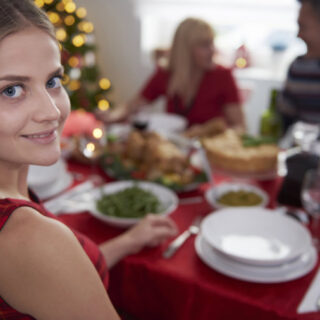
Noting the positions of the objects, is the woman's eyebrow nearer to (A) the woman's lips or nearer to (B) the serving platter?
(A) the woman's lips

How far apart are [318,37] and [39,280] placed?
180 cm

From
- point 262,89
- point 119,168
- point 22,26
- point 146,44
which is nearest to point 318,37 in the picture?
point 119,168

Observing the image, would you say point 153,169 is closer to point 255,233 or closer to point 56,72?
Answer: point 255,233

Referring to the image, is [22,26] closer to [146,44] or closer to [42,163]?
[42,163]

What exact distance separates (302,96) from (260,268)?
1.88 metres

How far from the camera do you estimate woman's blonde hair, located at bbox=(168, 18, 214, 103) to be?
2.73 meters

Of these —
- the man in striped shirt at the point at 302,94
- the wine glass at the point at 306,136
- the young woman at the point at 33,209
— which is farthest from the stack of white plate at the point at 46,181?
the man in striped shirt at the point at 302,94

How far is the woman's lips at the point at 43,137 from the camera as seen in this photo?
0.68 metres

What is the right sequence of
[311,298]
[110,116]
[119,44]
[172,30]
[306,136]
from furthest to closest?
1. [119,44]
2. [172,30]
3. [110,116]
4. [306,136]
5. [311,298]

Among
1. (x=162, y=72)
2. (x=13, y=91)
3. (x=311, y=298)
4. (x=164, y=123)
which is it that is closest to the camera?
(x=13, y=91)

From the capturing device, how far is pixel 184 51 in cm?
280

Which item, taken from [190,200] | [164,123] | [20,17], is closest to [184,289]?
[190,200]

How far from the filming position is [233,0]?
416cm

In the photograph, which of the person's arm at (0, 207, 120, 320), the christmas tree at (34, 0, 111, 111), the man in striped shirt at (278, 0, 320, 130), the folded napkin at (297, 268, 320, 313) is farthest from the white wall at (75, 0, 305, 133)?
the person's arm at (0, 207, 120, 320)
